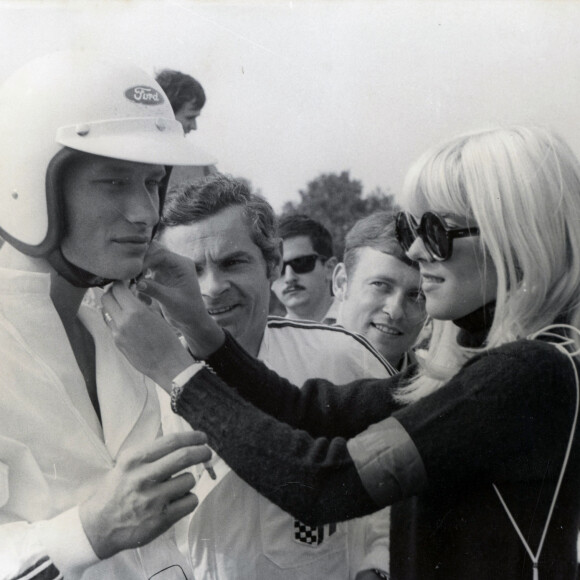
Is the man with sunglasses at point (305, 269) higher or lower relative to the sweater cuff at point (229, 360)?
higher

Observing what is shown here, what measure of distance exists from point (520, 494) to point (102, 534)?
109 centimetres

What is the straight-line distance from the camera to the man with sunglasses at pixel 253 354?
2348mm

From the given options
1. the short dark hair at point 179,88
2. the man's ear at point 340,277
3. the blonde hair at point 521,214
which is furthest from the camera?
the man's ear at point 340,277

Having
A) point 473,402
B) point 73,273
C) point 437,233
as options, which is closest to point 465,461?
point 473,402

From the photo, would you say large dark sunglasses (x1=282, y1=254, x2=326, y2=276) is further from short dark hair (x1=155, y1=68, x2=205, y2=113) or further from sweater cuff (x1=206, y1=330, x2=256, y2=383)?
short dark hair (x1=155, y1=68, x2=205, y2=113)

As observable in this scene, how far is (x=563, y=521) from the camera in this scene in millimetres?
2014

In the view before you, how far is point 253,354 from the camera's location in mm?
2463

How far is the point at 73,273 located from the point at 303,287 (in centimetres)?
76

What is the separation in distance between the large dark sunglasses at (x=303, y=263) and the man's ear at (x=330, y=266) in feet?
0.06

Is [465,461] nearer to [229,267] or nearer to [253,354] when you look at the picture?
[253,354]

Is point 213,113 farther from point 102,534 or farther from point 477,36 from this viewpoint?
point 102,534

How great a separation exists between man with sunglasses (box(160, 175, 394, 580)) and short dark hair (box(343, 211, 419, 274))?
8.8 inches

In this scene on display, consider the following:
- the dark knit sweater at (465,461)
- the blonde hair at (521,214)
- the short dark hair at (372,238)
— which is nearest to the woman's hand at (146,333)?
the dark knit sweater at (465,461)

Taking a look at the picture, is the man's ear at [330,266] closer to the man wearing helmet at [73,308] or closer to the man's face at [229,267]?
the man's face at [229,267]
